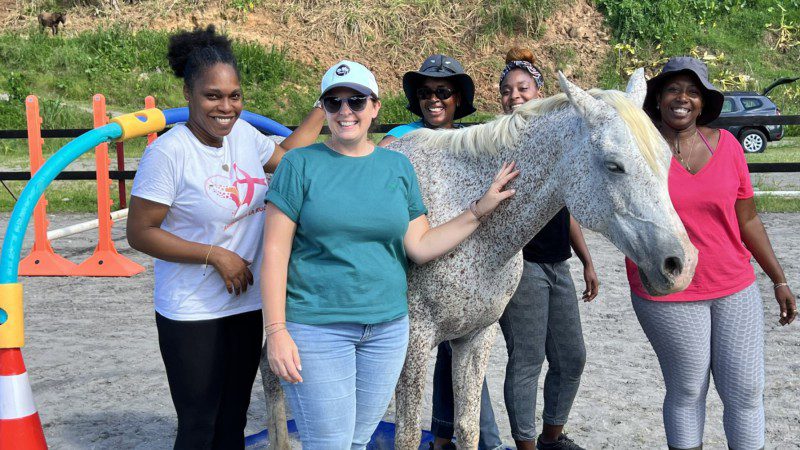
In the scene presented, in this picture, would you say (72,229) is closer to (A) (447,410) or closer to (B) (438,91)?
(A) (447,410)

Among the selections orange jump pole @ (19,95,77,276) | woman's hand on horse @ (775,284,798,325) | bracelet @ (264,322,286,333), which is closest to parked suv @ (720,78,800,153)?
orange jump pole @ (19,95,77,276)

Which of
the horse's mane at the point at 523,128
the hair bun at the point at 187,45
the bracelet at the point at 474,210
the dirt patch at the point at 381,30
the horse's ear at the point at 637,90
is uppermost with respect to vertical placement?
the dirt patch at the point at 381,30

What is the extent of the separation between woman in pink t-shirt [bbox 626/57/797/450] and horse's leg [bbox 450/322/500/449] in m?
0.68

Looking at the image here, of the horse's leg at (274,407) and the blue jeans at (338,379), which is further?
the horse's leg at (274,407)

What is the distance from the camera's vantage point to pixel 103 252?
7766mm

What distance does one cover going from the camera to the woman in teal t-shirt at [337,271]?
2.28m

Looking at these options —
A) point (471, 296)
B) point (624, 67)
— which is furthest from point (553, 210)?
point (624, 67)

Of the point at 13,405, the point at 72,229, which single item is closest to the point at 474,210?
the point at 13,405

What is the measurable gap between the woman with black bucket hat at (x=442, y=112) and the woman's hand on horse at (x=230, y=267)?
0.95 metres

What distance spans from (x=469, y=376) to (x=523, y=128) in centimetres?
95

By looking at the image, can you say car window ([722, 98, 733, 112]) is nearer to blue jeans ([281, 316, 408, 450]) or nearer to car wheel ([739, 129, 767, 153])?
car wheel ([739, 129, 767, 153])

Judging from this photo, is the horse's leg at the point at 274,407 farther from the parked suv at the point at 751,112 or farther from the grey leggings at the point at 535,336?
the parked suv at the point at 751,112

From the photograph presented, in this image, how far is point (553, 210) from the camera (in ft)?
8.81

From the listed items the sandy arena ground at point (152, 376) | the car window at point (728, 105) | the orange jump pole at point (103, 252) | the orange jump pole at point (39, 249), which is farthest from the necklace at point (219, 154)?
the car window at point (728, 105)
